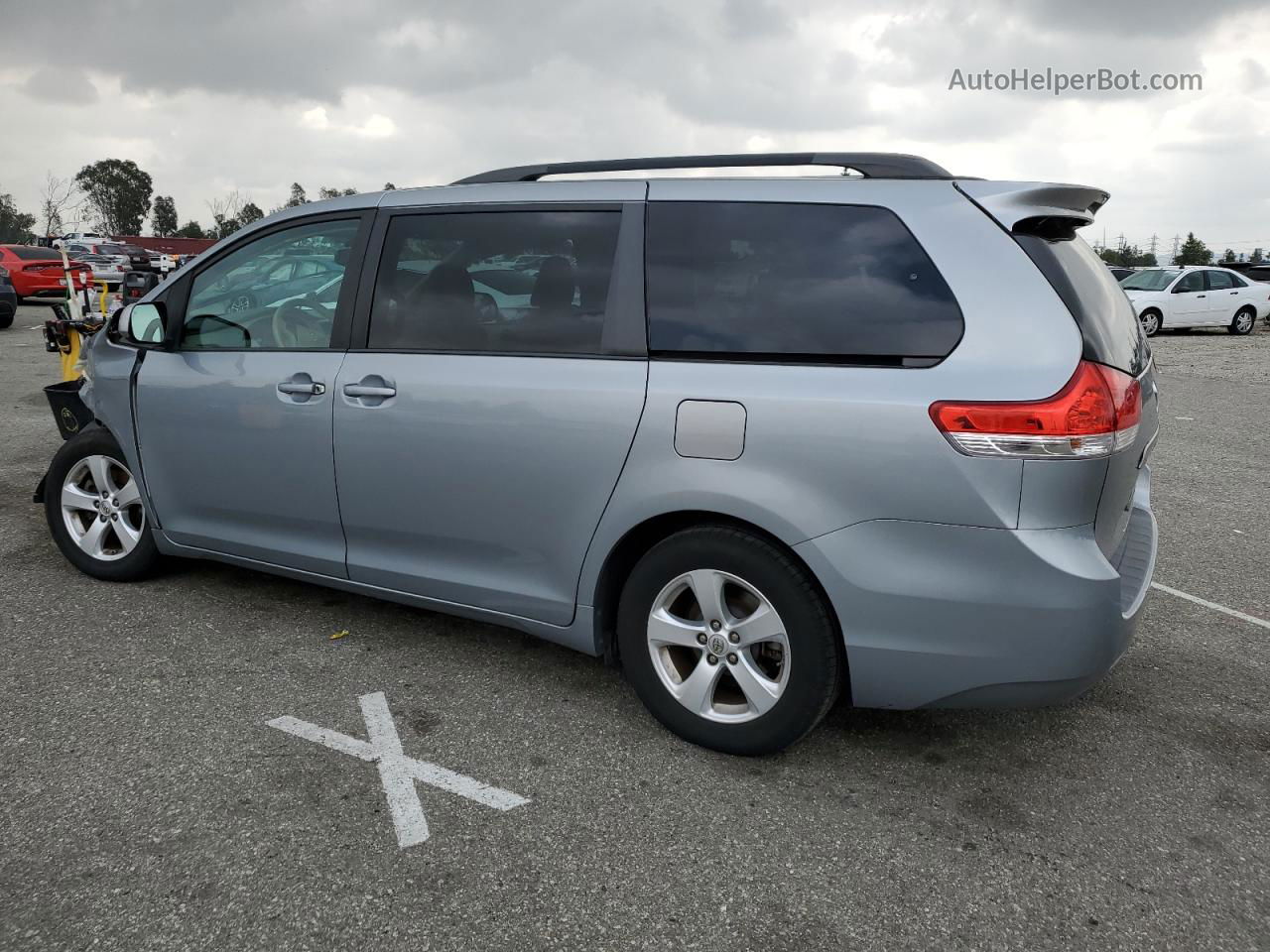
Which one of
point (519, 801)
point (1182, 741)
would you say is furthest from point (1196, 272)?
point (519, 801)

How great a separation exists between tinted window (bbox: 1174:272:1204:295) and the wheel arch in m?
22.5

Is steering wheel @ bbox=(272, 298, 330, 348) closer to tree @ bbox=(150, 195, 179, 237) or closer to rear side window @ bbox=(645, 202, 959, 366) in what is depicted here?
rear side window @ bbox=(645, 202, 959, 366)

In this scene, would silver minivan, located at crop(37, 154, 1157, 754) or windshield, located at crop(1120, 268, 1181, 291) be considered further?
windshield, located at crop(1120, 268, 1181, 291)

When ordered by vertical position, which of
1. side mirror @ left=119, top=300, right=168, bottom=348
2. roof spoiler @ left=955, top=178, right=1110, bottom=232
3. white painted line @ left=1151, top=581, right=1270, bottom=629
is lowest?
white painted line @ left=1151, top=581, right=1270, bottom=629

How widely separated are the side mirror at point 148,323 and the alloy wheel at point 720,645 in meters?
2.54

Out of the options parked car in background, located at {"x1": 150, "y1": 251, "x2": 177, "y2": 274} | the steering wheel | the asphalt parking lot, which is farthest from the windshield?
the steering wheel

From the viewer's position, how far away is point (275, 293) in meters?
3.98

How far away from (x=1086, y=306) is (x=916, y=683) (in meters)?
1.13

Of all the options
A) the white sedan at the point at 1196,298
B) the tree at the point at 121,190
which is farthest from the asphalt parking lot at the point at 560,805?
the tree at the point at 121,190

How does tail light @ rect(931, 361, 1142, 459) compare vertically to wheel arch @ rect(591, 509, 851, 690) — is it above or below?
above

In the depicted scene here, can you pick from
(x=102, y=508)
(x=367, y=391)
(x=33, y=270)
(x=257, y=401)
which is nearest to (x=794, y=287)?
(x=367, y=391)

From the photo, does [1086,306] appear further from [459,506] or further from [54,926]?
[54,926]

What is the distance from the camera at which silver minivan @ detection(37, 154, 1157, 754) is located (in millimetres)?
2604

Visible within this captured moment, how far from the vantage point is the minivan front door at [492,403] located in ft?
10.2
